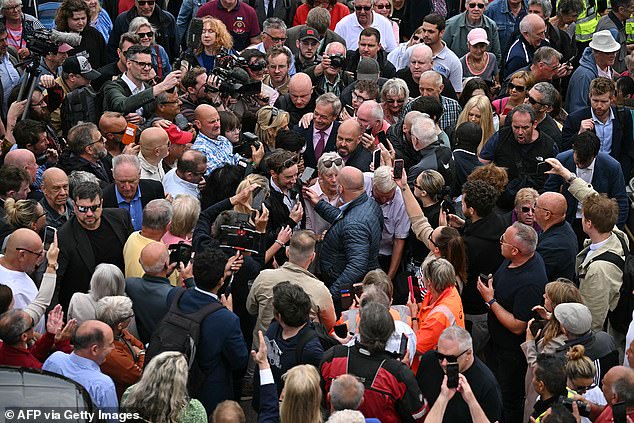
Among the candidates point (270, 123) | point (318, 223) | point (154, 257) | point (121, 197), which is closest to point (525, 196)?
point (318, 223)

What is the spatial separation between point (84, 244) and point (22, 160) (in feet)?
3.68

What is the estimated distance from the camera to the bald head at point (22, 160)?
324 inches

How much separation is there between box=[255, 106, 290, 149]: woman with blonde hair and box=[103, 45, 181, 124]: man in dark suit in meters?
0.86

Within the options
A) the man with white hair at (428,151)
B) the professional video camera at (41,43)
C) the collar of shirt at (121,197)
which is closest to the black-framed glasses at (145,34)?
the professional video camera at (41,43)

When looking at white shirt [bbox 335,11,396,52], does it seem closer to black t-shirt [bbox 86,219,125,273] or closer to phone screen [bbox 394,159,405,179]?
phone screen [bbox 394,159,405,179]

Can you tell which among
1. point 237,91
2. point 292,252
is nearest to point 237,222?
point 292,252

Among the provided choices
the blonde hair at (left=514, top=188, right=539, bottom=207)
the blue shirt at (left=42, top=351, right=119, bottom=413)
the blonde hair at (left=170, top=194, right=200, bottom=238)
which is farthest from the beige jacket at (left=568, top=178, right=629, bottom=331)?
the blue shirt at (left=42, top=351, right=119, bottom=413)

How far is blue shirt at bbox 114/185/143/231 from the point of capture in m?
8.29

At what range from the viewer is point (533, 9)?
1268 centimetres

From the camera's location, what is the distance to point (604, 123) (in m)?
10.0

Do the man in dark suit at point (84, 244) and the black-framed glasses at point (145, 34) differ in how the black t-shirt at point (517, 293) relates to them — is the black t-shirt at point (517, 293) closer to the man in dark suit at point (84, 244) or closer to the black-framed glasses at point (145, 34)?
the man in dark suit at point (84, 244)

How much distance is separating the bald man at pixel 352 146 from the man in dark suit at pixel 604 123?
7.32 ft

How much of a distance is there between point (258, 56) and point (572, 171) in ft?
11.3

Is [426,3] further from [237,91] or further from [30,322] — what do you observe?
[30,322]
